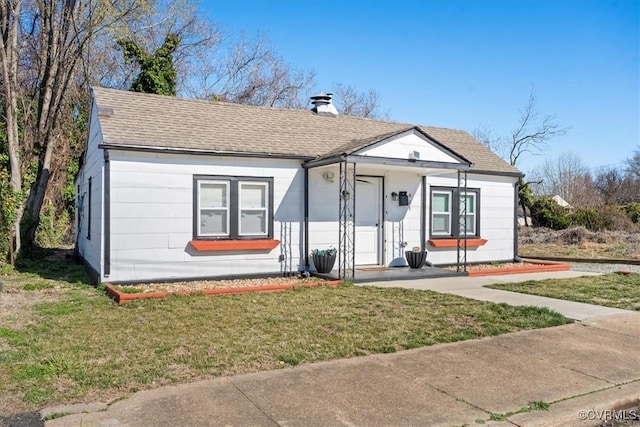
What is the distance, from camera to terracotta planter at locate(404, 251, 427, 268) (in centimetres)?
1175

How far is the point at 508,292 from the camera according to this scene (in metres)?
9.17

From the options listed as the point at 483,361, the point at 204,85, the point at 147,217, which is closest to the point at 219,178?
the point at 147,217

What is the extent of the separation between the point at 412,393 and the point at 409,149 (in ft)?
25.0

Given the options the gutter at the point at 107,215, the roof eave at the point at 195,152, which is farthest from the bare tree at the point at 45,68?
the roof eave at the point at 195,152

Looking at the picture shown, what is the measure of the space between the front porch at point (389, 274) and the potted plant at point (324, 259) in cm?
14

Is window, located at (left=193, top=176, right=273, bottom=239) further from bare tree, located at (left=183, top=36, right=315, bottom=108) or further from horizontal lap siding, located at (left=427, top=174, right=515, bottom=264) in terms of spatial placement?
bare tree, located at (left=183, top=36, right=315, bottom=108)

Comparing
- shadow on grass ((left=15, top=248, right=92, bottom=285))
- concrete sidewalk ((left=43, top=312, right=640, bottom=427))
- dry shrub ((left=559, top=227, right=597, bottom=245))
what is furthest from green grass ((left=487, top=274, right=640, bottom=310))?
dry shrub ((left=559, top=227, right=597, bottom=245))

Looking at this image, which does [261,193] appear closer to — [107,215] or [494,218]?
[107,215]

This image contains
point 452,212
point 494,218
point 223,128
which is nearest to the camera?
point 223,128

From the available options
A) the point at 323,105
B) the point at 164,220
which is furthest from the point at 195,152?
the point at 323,105

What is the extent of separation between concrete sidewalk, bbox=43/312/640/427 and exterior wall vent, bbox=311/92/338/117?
32.0 ft

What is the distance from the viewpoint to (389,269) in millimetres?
11562

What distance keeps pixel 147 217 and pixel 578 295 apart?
8.01 metres

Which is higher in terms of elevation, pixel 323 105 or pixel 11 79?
pixel 11 79
